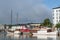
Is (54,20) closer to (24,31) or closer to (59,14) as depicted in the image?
(59,14)

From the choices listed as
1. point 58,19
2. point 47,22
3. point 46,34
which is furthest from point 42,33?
point 58,19

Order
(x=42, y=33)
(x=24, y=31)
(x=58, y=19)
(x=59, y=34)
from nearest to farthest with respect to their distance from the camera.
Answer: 1. (x=59, y=34)
2. (x=42, y=33)
3. (x=24, y=31)
4. (x=58, y=19)

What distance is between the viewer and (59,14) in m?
165

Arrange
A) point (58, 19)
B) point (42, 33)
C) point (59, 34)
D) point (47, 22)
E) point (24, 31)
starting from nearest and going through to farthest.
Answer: point (59, 34) < point (42, 33) < point (24, 31) < point (47, 22) < point (58, 19)

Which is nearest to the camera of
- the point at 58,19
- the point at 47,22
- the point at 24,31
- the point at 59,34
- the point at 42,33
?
the point at 59,34

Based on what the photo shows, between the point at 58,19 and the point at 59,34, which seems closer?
the point at 59,34

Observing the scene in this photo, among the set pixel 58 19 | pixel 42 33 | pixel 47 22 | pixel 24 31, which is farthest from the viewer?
pixel 58 19

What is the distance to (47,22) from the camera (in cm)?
14038

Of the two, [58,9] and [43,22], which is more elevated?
[58,9]

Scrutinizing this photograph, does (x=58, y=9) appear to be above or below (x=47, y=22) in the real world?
above

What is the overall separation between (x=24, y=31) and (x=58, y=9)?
3266 inches

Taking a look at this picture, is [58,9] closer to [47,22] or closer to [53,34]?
[47,22]

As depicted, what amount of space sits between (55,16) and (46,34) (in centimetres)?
9071

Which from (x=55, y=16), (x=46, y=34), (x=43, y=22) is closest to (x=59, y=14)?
(x=55, y=16)
